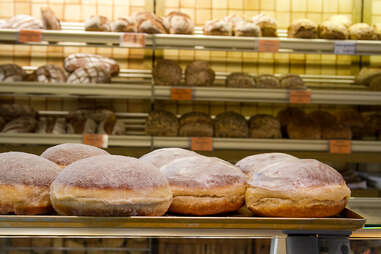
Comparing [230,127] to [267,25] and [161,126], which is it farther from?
[267,25]

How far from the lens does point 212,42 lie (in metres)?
2.57

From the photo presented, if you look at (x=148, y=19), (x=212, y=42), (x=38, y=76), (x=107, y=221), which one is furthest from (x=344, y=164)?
(x=107, y=221)

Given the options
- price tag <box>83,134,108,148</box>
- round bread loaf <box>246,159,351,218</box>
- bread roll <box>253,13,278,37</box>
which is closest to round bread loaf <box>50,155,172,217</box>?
round bread loaf <box>246,159,351,218</box>

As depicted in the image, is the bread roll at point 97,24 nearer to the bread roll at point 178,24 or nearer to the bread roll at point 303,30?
the bread roll at point 178,24

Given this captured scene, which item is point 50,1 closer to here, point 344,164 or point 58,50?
point 58,50

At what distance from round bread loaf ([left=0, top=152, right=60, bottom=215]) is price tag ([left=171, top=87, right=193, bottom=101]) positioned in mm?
1745

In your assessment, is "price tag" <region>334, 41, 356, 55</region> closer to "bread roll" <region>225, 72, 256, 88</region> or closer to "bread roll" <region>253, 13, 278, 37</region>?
"bread roll" <region>253, 13, 278, 37</region>

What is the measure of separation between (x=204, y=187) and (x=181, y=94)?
1773 mm

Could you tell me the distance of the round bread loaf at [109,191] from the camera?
0.72 meters

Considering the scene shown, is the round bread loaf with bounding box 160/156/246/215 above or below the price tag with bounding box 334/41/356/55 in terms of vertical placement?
below

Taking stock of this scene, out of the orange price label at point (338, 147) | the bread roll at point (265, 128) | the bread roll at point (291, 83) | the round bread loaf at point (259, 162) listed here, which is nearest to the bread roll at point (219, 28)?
the bread roll at point (291, 83)

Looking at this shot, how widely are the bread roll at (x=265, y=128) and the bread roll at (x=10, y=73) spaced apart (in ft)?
5.07

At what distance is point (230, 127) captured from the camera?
267 cm

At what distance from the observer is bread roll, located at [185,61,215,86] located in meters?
2.71
